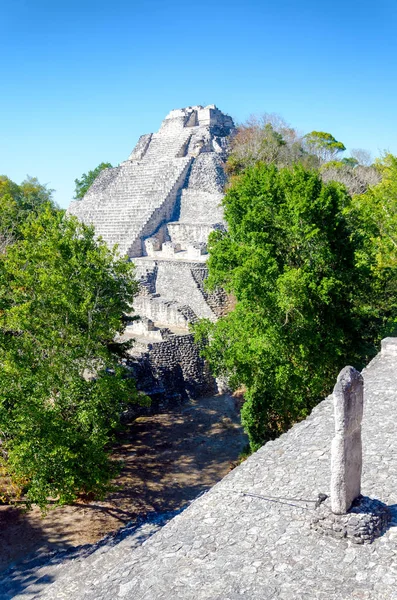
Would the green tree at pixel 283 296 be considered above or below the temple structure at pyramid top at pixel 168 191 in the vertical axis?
below

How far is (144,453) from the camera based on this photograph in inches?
626

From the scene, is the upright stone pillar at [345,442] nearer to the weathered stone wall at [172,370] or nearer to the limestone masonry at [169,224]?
the limestone masonry at [169,224]

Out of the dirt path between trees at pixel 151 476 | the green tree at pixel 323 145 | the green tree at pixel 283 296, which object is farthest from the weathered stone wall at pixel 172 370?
the green tree at pixel 323 145

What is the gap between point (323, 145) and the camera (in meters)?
37.0

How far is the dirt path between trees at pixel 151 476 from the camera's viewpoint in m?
11.9

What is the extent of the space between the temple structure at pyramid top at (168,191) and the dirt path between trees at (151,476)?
32.9 ft

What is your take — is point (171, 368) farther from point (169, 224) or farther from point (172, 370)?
point (169, 224)

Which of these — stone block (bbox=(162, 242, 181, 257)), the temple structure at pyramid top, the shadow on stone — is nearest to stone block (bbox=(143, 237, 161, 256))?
the temple structure at pyramid top

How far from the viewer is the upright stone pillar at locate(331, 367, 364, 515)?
614 centimetres

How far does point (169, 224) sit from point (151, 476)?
1735cm

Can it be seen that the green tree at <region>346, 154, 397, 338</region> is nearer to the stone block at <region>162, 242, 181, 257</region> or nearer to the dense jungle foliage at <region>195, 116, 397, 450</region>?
the dense jungle foliage at <region>195, 116, 397, 450</region>

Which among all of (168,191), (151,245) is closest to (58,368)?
(151,245)

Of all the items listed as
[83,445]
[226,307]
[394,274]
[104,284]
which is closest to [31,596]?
[83,445]

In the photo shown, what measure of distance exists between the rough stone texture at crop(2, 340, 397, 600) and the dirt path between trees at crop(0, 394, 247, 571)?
2808 mm
